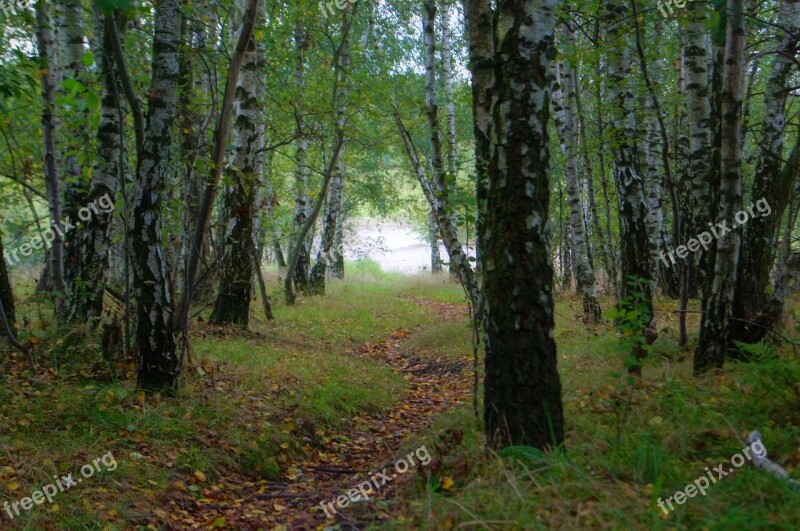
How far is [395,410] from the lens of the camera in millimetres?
7086

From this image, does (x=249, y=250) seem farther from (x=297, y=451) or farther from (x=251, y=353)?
(x=297, y=451)

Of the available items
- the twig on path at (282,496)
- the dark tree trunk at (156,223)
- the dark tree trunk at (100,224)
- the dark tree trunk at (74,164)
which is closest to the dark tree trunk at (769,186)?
the twig on path at (282,496)

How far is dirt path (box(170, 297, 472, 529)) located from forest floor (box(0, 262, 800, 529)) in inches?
0.8

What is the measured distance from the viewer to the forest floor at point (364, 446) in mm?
3186

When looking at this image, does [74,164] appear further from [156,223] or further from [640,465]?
[640,465]

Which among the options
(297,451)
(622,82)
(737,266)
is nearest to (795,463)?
(737,266)

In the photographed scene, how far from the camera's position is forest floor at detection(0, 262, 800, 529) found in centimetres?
319

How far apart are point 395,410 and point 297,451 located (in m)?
1.80

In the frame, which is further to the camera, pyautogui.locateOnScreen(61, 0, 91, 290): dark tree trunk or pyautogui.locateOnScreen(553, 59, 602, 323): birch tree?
pyautogui.locateOnScreen(553, 59, 602, 323): birch tree

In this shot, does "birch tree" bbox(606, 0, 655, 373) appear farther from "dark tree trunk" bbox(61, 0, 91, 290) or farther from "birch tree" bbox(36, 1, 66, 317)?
"birch tree" bbox(36, 1, 66, 317)

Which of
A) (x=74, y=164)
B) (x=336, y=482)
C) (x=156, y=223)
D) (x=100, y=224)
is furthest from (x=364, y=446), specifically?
(x=74, y=164)

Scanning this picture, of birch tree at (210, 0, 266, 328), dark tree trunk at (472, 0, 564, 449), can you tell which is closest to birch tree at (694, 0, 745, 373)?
dark tree trunk at (472, 0, 564, 449)

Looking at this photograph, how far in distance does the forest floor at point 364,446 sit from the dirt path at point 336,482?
2 centimetres

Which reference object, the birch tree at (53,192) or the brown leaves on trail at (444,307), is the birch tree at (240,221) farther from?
the brown leaves on trail at (444,307)
